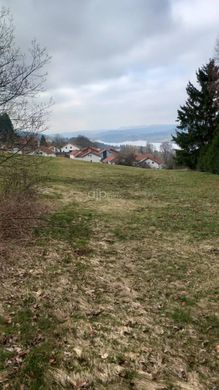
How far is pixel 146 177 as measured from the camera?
1883 cm

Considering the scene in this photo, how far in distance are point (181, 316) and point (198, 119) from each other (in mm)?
20694

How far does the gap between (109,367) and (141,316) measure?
1.10 metres

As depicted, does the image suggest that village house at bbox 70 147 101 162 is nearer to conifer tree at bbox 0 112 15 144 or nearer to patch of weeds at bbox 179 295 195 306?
conifer tree at bbox 0 112 15 144

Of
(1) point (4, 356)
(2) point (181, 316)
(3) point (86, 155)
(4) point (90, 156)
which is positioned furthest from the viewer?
(4) point (90, 156)

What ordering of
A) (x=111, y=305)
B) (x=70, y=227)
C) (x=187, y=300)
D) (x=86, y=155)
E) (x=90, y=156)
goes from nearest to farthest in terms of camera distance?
1. (x=111, y=305)
2. (x=187, y=300)
3. (x=70, y=227)
4. (x=86, y=155)
5. (x=90, y=156)

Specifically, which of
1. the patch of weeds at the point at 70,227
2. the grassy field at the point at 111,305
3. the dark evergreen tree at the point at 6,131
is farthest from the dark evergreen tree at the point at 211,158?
the dark evergreen tree at the point at 6,131

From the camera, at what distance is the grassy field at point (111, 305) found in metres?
3.37

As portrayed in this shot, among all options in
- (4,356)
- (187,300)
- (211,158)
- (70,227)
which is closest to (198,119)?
(211,158)

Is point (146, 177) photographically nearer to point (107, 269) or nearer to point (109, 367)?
point (107, 269)

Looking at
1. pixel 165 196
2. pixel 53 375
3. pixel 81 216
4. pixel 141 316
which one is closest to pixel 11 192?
pixel 81 216

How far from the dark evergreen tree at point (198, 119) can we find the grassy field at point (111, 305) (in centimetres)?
1503

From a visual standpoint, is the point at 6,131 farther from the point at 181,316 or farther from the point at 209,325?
the point at 209,325

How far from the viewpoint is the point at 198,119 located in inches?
922

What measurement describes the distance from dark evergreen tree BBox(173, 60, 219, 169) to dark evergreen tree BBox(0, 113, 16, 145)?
17878 millimetres
